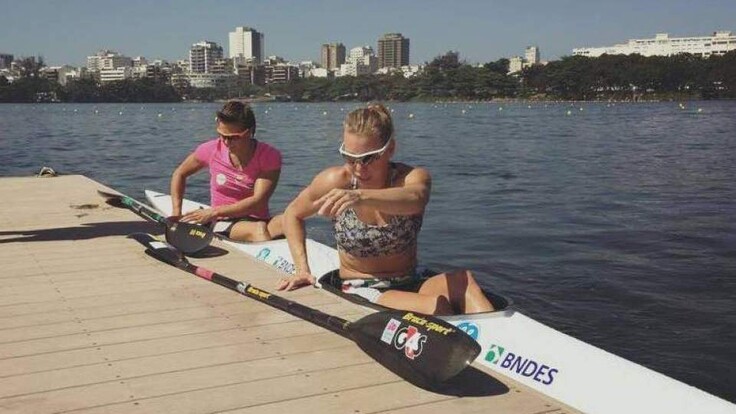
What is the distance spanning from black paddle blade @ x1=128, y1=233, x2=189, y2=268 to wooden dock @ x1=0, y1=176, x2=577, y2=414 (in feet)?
0.31

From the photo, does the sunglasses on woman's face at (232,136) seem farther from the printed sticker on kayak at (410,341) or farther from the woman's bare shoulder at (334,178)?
the printed sticker on kayak at (410,341)

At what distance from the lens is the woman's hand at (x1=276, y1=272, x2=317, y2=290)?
5607 mm

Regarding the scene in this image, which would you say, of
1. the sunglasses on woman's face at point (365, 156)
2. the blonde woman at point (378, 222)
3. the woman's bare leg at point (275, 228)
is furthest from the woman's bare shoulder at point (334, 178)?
the woman's bare leg at point (275, 228)

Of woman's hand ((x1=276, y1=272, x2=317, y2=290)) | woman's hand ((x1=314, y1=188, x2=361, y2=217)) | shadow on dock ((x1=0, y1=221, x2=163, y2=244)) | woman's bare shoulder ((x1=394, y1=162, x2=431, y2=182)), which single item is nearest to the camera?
woman's hand ((x1=314, y1=188, x2=361, y2=217))

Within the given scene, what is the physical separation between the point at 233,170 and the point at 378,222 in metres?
3.25

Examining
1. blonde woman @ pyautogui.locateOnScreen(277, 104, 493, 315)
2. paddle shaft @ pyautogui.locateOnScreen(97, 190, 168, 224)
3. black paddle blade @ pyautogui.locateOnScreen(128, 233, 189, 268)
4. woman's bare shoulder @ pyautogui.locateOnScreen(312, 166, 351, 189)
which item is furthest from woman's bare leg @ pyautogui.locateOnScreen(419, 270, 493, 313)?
paddle shaft @ pyautogui.locateOnScreen(97, 190, 168, 224)

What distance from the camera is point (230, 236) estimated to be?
8.04 m

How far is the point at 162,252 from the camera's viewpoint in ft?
23.7

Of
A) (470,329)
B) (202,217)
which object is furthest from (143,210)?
(470,329)

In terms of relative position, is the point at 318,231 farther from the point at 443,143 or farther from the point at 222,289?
the point at 443,143

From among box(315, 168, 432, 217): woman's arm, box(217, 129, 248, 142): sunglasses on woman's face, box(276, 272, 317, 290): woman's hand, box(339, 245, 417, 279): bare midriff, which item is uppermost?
box(217, 129, 248, 142): sunglasses on woman's face

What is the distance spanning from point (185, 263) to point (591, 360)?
12.5ft

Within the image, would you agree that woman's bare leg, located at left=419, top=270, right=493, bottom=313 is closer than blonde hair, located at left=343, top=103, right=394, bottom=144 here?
No

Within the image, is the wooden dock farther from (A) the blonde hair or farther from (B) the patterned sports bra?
(A) the blonde hair
